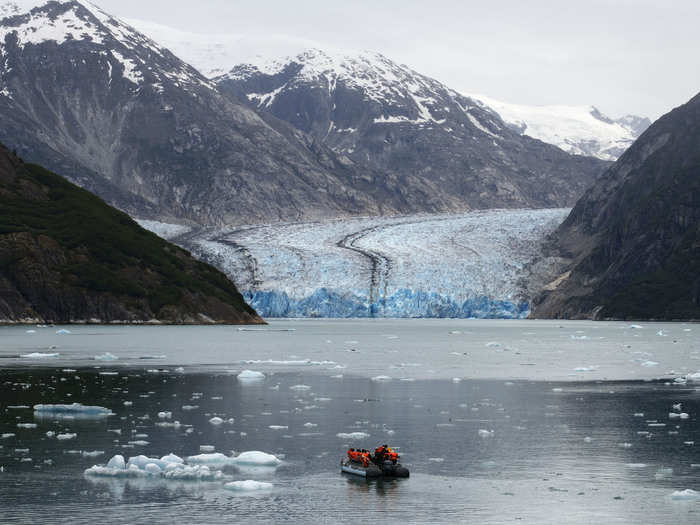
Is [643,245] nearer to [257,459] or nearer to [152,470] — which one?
[257,459]

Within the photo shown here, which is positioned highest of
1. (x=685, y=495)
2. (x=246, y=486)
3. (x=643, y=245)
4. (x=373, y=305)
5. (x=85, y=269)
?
(x=643, y=245)

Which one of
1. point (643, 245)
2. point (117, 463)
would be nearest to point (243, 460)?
point (117, 463)

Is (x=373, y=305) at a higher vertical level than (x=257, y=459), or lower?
higher

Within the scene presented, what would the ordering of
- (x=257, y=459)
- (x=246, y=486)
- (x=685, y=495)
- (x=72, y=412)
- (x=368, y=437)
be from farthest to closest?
1. (x=72, y=412)
2. (x=368, y=437)
3. (x=257, y=459)
4. (x=246, y=486)
5. (x=685, y=495)

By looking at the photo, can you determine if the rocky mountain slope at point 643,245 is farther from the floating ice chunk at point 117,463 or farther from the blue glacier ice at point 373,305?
the floating ice chunk at point 117,463

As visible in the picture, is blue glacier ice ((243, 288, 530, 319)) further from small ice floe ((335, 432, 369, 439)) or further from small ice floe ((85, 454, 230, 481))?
small ice floe ((85, 454, 230, 481))

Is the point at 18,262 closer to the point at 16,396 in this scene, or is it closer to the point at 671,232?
the point at 16,396
